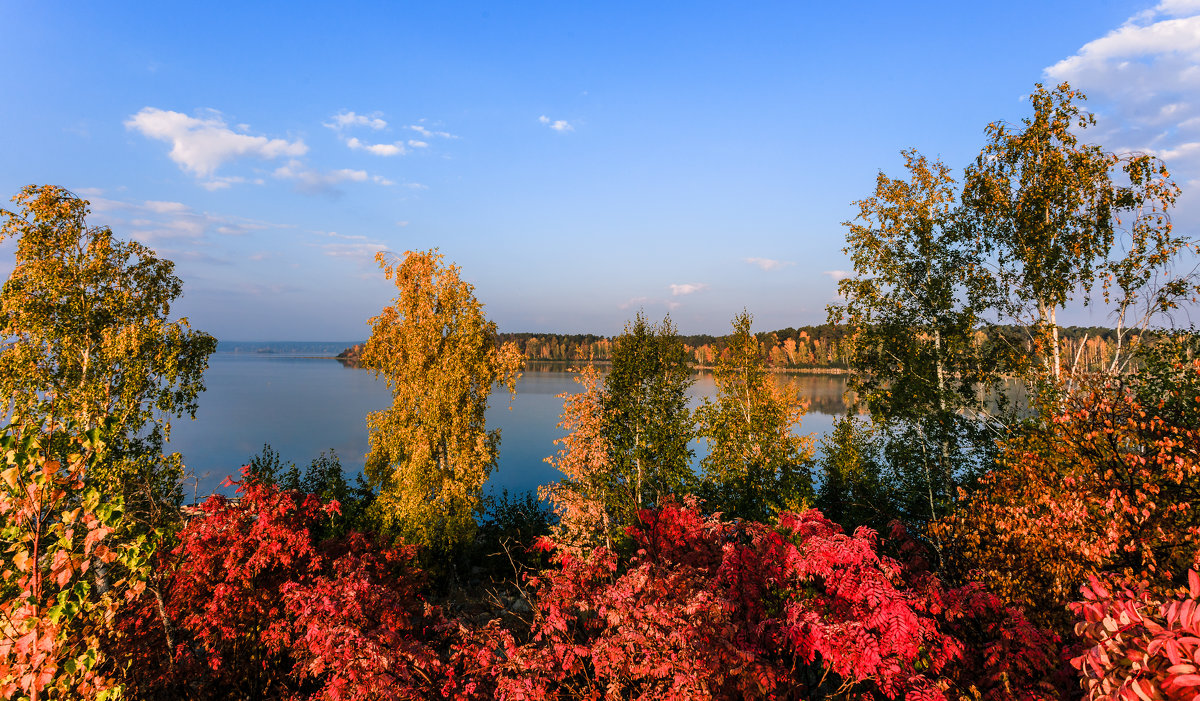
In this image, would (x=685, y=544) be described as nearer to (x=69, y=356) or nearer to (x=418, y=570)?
(x=418, y=570)

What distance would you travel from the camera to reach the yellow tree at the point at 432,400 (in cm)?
1227

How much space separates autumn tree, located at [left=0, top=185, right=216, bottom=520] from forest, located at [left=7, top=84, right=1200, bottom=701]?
0.06 metres

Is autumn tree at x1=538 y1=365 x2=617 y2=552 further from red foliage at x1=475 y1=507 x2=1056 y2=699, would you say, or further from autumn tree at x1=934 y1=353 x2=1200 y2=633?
autumn tree at x1=934 y1=353 x2=1200 y2=633

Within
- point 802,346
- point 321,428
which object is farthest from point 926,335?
point 802,346

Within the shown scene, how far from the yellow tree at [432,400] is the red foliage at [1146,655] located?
1181 cm

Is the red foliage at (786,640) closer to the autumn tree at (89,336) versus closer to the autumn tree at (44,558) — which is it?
the autumn tree at (44,558)

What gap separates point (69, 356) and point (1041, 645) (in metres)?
15.4

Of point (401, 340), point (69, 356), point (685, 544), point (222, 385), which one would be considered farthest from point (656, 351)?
point (222, 385)

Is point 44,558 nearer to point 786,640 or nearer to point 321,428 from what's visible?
point 786,640

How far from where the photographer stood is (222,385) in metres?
79.0

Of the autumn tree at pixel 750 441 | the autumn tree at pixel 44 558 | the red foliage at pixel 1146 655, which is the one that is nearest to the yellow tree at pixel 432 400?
the autumn tree at pixel 750 441

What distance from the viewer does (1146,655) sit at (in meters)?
1.65

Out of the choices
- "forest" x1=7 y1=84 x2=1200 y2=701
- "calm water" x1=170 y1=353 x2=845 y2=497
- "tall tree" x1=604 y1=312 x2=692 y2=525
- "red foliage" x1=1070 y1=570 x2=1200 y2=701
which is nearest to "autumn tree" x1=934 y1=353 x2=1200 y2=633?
"forest" x1=7 y1=84 x2=1200 y2=701

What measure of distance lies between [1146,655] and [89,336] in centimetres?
1469
